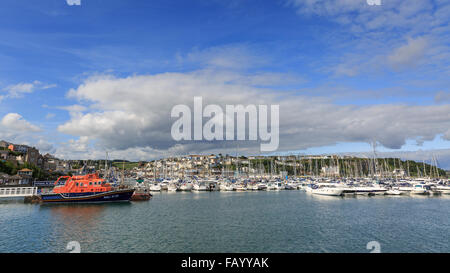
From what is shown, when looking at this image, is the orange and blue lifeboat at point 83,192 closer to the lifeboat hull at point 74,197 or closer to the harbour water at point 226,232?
the lifeboat hull at point 74,197

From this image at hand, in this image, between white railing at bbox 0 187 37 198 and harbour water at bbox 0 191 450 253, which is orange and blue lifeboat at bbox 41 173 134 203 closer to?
harbour water at bbox 0 191 450 253

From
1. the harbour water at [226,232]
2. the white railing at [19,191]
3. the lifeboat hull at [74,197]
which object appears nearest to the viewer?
the harbour water at [226,232]

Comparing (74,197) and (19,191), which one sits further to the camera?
(19,191)

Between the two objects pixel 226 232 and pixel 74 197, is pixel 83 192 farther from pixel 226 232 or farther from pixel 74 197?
pixel 226 232

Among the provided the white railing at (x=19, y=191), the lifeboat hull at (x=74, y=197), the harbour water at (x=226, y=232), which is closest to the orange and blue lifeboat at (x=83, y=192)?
the lifeboat hull at (x=74, y=197)

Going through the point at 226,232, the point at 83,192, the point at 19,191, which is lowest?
the point at 226,232

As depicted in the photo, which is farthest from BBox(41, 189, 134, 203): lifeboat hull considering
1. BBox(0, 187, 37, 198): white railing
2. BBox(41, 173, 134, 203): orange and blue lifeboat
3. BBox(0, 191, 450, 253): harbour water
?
BBox(0, 187, 37, 198): white railing

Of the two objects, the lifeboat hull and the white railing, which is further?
the white railing

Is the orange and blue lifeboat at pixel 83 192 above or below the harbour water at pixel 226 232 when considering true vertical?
above

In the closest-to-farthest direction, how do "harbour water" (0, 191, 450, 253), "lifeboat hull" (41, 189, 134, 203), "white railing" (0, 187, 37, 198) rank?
"harbour water" (0, 191, 450, 253), "lifeboat hull" (41, 189, 134, 203), "white railing" (0, 187, 37, 198)

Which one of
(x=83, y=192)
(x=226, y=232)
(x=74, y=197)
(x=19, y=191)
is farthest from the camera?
(x=19, y=191)

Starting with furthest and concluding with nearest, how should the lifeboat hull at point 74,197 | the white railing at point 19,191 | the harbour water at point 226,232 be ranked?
the white railing at point 19,191 < the lifeboat hull at point 74,197 < the harbour water at point 226,232

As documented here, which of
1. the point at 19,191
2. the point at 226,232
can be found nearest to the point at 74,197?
the point at 19,191
